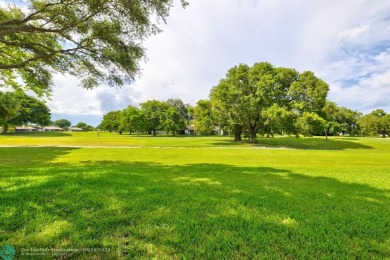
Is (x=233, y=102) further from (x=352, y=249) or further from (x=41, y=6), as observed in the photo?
(x=352, y=249)

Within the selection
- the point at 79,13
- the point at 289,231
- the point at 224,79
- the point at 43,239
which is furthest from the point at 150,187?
the point at 224,79

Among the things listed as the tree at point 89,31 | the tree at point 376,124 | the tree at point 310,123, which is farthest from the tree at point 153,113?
the tree at point 376,124

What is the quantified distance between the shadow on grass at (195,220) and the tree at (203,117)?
43.4 metres

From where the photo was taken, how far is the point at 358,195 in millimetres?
6195

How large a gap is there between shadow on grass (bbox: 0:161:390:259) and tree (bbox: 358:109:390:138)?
11653 centimetres

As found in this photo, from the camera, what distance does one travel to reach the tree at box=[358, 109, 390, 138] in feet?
319

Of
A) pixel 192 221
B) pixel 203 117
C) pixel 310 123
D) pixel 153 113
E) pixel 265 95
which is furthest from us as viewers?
pixel 153 113

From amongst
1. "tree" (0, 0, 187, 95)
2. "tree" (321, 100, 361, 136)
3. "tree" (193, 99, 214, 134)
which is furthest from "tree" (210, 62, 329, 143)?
"tree" (321, 100, 361, 136)

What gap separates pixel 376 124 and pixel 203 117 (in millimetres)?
89506

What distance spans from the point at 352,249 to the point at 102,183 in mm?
6121

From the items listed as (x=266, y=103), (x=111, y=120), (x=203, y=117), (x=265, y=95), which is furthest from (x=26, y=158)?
(x=111, y=120)

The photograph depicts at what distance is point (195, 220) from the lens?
4.29 metres

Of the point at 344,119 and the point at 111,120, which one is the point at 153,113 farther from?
the point at 344,119

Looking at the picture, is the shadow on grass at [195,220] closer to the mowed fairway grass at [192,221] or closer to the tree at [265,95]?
the mowed fairway grass at [192,221]
